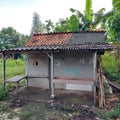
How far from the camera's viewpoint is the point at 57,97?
32.5 feet

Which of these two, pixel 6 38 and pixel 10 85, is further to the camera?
pixel 6 38

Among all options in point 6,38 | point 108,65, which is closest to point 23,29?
point 6,38

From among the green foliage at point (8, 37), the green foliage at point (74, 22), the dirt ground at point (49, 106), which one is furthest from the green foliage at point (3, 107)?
the green foliage at point (8, 37)

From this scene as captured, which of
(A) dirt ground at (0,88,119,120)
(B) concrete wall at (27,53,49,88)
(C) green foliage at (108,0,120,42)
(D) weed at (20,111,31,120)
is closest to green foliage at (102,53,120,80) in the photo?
(A) dirt ground at (0,88,119,120)

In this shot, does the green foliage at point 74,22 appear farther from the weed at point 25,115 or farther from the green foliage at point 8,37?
the green foliage at point 8,37

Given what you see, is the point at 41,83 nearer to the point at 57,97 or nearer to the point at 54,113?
the point at 57,97

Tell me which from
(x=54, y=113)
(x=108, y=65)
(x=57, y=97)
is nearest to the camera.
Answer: (x=54, y=113)

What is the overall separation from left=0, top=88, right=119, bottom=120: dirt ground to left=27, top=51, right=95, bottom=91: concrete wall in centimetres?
108

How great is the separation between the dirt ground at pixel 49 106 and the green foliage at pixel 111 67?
16.5ft

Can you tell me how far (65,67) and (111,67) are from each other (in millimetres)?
6057

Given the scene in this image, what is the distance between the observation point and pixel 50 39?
1312 centimetres

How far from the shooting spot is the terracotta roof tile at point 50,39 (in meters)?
12.4

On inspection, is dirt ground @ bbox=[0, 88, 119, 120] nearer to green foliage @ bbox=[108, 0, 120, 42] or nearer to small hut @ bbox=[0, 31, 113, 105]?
small hut @ bbox=[0, 31, 113, 105]

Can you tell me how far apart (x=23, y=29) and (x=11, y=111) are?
191 feet
